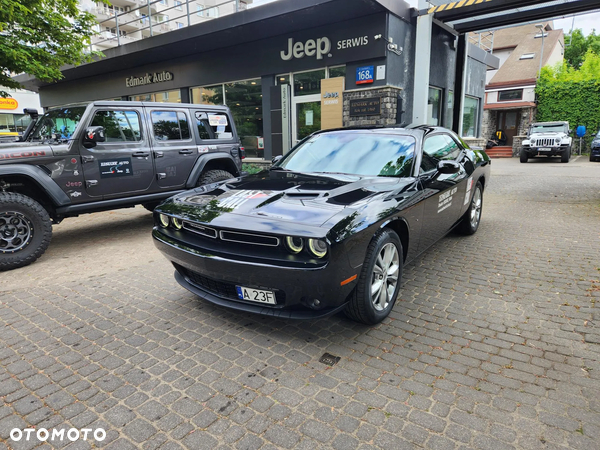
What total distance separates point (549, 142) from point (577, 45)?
34441 millimetres

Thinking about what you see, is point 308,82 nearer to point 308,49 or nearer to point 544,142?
point 308,49

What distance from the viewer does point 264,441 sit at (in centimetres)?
209

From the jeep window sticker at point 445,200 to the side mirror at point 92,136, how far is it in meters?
4.44

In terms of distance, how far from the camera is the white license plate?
9.23 feet

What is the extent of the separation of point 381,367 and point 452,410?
0.55 meters

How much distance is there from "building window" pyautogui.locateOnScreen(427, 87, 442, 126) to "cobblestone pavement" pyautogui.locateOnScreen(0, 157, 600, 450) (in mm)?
9471

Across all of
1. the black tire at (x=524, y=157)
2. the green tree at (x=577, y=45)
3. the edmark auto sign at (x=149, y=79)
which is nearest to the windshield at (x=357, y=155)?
the edmark auto sign at (x=149, y=79)

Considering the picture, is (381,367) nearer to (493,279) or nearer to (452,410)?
(452,410)

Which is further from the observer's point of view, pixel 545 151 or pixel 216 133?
pixel 545 151

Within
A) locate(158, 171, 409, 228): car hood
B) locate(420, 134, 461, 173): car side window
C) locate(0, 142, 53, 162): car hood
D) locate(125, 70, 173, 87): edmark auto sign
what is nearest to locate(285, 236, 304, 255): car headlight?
locate(158, 171, 409, 228): car hood

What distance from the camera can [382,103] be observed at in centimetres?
1040

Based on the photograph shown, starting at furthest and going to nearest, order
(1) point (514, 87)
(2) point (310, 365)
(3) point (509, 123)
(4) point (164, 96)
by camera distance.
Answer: (3) point (509, 123)
(1) point (514, 87)
(4) point (164, 96)
(2) point (310, 365)

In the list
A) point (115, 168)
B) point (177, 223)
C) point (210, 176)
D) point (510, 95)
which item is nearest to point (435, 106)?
point (210, 176)

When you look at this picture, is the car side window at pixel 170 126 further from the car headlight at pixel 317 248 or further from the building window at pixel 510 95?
the building window at pixel 510 95
